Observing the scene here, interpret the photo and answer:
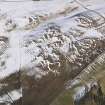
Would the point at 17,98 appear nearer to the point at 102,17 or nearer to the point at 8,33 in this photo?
the point at 8,33

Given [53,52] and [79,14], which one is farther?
[79,14]

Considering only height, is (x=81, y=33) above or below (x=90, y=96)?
above

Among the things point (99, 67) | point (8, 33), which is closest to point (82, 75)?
point (99, 67)

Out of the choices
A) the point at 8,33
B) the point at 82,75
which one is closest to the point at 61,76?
the point at 82,75

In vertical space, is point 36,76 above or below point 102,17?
below

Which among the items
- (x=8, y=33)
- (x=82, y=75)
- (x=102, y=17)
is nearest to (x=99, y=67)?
(x=82, y=75)

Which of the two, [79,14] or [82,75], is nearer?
[82,75]

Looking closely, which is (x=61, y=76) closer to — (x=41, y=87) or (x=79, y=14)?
(x=41, y=87)

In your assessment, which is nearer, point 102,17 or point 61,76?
point 61,76
